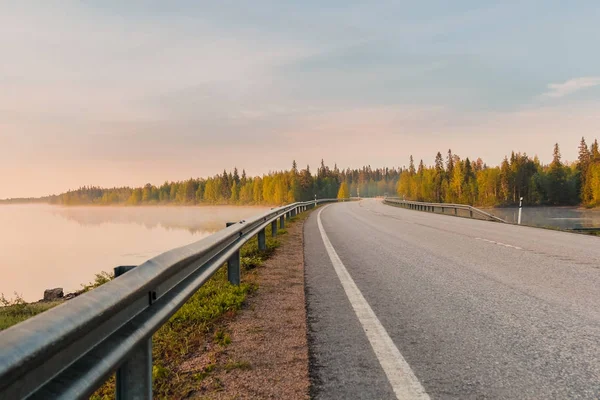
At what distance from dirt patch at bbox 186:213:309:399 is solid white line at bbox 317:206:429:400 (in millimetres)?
653

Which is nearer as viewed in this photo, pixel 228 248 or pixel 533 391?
pixel 533 391

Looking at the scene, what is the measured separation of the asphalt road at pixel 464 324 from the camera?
3.36 metres

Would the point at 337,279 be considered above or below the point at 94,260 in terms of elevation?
above

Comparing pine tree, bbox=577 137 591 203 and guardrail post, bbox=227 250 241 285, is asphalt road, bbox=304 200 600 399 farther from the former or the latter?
pine tree, bbox=577 137 591 203

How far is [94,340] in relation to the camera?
6.75 feet

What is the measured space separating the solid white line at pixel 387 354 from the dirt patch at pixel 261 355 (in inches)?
25.7

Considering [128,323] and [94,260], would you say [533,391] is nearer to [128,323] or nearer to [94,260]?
[128,323]

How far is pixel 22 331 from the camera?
1.54 meters

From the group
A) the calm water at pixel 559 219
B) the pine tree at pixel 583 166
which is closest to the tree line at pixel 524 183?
the pine tree at pixel 583 166

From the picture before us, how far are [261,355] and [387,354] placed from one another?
1.13 meters

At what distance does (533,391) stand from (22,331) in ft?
10.4

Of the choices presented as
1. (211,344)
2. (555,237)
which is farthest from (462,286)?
(555,237)

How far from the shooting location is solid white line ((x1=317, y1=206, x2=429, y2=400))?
3.22m

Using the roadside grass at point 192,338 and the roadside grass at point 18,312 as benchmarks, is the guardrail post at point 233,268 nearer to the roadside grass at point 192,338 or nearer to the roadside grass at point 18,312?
the roadside grass at point 192,338
